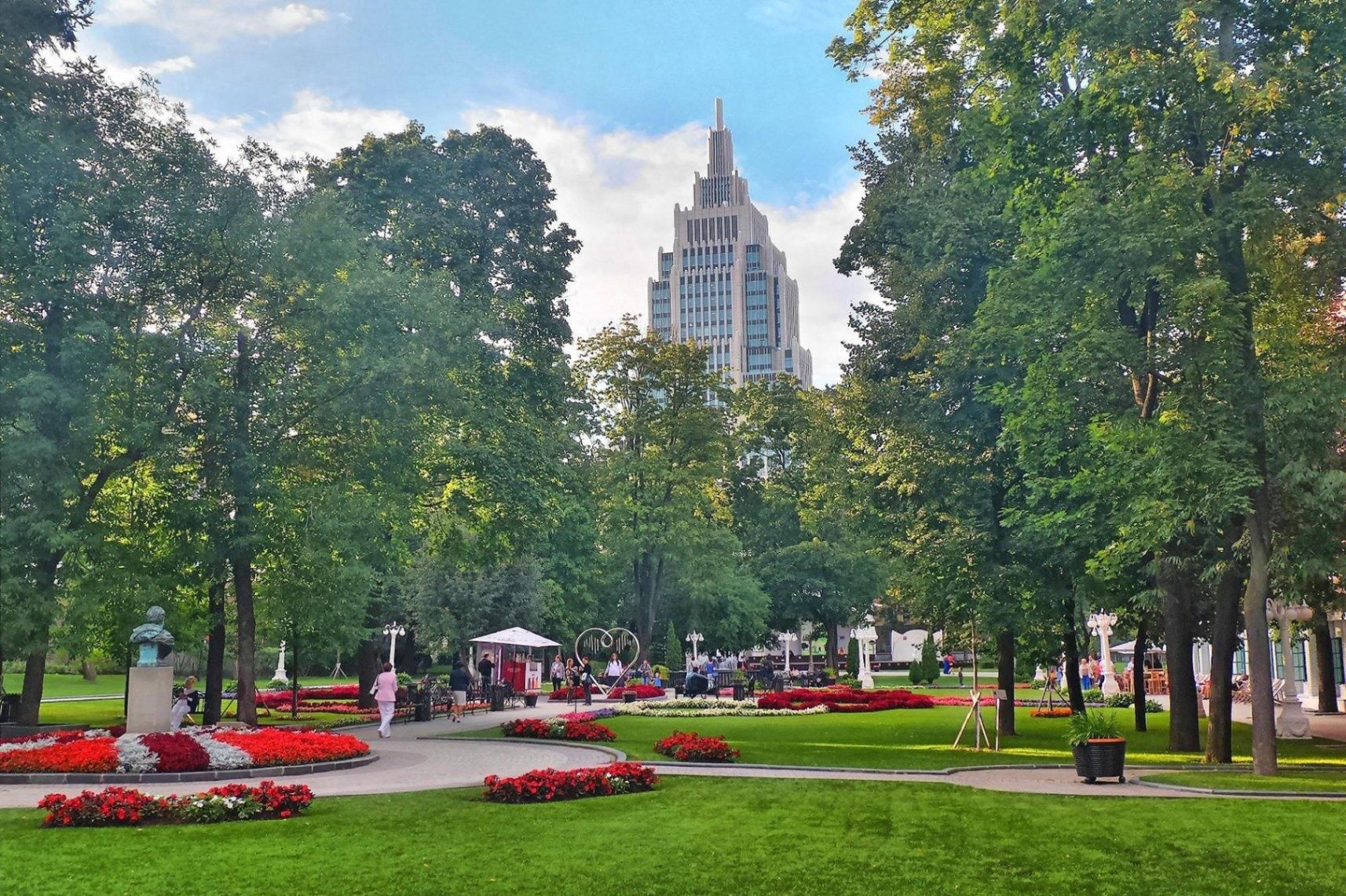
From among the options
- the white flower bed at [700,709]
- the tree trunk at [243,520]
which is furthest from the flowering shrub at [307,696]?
the tree trunk at [243,520]

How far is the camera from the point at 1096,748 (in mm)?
15891

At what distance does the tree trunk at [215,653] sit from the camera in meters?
27.0

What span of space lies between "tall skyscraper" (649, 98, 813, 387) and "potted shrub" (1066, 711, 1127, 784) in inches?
5795

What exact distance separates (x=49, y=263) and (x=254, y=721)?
10317 mm

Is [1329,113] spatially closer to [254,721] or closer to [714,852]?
[714,852]

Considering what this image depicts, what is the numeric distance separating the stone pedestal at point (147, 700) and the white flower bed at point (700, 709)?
15.7 meters

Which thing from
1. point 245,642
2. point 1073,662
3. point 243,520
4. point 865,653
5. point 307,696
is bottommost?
point 307,696

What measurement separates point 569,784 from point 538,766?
4525mm

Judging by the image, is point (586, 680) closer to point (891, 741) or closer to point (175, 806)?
point (891, 741)

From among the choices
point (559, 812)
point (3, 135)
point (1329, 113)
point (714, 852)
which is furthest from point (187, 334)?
point (1329, 113)

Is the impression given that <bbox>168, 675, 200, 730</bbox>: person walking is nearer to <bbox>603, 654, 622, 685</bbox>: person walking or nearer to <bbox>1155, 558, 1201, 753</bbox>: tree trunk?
<bbox>1155, 558, 1201, 753</bbox>: tree trunk

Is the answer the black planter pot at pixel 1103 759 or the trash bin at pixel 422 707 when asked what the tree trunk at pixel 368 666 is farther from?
the black planter pot at pixel 1103 759

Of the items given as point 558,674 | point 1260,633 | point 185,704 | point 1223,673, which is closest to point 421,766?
point 185,704

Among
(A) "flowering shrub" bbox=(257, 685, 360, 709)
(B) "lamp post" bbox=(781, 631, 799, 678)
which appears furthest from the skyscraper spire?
(A) "flowering shrub" bbox=(257, 685, 360, 709)
